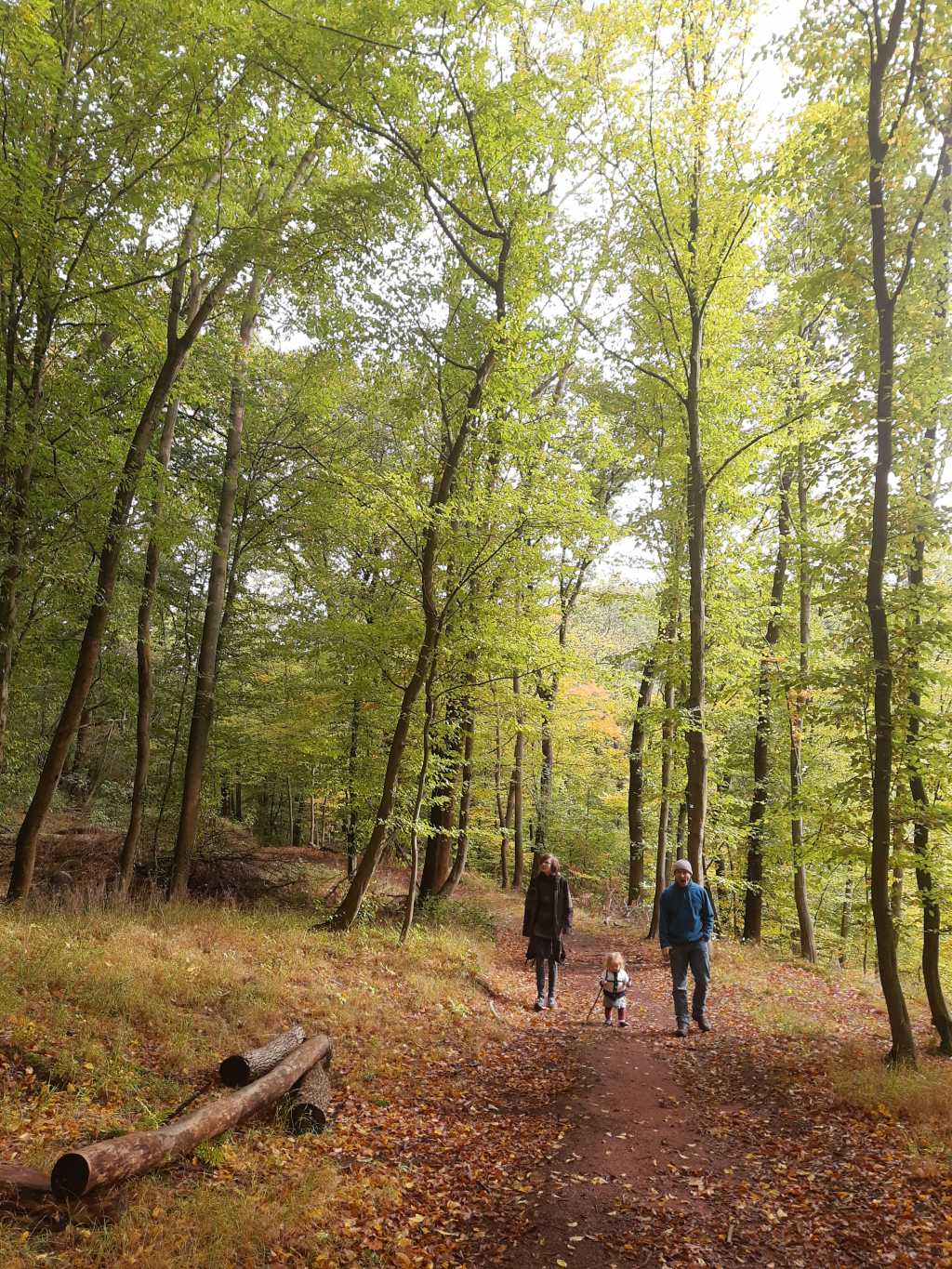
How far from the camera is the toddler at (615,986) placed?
859cm

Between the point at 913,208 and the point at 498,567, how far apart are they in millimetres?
6495

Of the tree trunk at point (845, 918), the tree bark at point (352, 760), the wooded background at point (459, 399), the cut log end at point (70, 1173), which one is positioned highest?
the wooded background at point (459, 399)

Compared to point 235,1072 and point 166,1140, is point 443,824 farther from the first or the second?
point 166,1140

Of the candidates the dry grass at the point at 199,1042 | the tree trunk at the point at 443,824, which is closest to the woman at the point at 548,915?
the dry grass at the point at 199,1042

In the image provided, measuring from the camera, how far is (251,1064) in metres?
5.53

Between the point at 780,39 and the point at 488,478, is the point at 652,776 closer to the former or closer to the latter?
the point at 488,478

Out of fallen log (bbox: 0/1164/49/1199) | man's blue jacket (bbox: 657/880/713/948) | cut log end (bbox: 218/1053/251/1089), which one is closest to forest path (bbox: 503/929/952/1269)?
man's blue jacket (bbox: 657/880/713/948)

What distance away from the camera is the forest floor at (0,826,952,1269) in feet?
13.3

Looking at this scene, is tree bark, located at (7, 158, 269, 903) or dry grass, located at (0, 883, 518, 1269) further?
tree bark, located at (7, 158, 269, 903)

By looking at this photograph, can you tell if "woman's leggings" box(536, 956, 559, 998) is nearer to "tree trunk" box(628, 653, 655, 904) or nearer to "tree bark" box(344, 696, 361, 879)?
"tree bark" box(344, 696, 361, 879)

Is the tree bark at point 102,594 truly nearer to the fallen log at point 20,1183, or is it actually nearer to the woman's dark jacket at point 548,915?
the fallen log at point 20,1183

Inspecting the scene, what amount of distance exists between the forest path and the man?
17.6 inches

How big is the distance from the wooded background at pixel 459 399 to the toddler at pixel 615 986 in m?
2.52

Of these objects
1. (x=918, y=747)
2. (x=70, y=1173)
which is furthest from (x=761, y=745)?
(x=70, y=1173)
